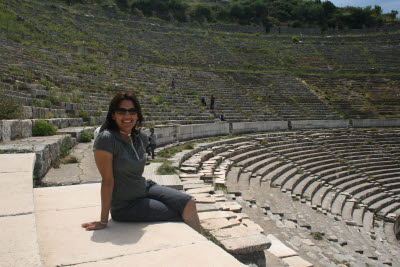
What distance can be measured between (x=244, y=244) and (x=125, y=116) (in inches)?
64.9

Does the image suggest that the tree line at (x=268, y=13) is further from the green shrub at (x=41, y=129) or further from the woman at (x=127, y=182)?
the woman at (x=127, y=182)

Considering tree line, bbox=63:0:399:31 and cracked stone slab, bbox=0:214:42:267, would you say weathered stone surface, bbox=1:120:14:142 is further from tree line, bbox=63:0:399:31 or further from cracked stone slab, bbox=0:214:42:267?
tree line, bbox=63:0:399:31

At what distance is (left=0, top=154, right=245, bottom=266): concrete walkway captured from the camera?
6.43 ft

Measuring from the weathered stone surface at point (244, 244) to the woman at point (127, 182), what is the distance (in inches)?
13.5

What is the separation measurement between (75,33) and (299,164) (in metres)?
23.4

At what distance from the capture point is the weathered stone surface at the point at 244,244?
2820 mm

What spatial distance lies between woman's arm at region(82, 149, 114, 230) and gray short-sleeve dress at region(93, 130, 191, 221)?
0.18 feet

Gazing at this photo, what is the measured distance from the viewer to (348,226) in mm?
8758

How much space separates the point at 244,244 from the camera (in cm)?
289

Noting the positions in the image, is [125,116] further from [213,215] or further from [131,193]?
[213,215]

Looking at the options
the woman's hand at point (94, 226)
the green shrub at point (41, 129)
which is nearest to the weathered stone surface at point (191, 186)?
the woman's hand at point (94, 226)

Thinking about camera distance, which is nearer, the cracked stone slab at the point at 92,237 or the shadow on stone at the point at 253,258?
the cracked stone slab at the point at 92,237

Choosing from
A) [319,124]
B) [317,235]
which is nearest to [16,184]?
[317,235]

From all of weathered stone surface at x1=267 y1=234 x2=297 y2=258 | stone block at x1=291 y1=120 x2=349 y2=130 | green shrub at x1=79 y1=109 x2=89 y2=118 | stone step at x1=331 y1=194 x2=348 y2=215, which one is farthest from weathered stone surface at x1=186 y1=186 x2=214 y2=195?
stone block at x1=291 y1=120 x2=349 y2=130
